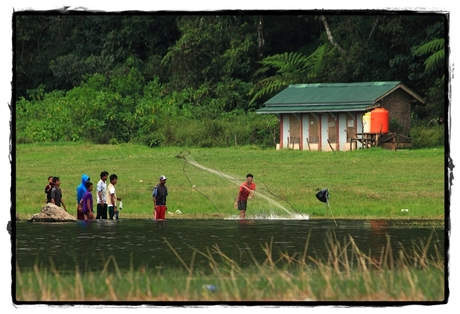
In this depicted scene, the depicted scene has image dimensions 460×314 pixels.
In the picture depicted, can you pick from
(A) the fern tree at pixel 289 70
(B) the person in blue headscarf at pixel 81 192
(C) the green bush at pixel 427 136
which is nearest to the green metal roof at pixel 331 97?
(C) the green bush at pixel 427 136

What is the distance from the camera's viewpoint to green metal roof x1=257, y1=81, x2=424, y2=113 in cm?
4706

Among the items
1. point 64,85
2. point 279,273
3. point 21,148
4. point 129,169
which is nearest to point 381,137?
point 129,169

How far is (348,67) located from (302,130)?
14.1ft

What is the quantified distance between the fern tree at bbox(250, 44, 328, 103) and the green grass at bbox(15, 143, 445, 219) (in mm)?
7392

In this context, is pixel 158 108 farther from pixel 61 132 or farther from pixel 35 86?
pixel 35 86

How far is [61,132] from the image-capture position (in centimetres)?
5094

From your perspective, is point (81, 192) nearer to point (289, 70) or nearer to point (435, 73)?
point (435, 73)

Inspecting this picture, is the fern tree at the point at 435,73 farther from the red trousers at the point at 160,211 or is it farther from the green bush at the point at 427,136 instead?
the red trousers at the point at 160,211

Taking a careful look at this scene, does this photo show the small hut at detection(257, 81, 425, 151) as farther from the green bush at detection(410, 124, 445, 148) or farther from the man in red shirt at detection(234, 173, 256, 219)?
the man in red shirt at detection(234, 173, 256, 219)

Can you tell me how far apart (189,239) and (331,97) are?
24311 mm

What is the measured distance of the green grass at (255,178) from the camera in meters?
30.7

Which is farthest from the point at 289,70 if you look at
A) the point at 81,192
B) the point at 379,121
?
the point at 81,192

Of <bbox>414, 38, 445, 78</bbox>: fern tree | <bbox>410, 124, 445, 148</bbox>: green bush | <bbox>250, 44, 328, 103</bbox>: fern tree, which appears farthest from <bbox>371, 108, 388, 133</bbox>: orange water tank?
<bbox>250, 44, 328, 103</bbox>: fern tree

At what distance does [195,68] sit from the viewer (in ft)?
185
